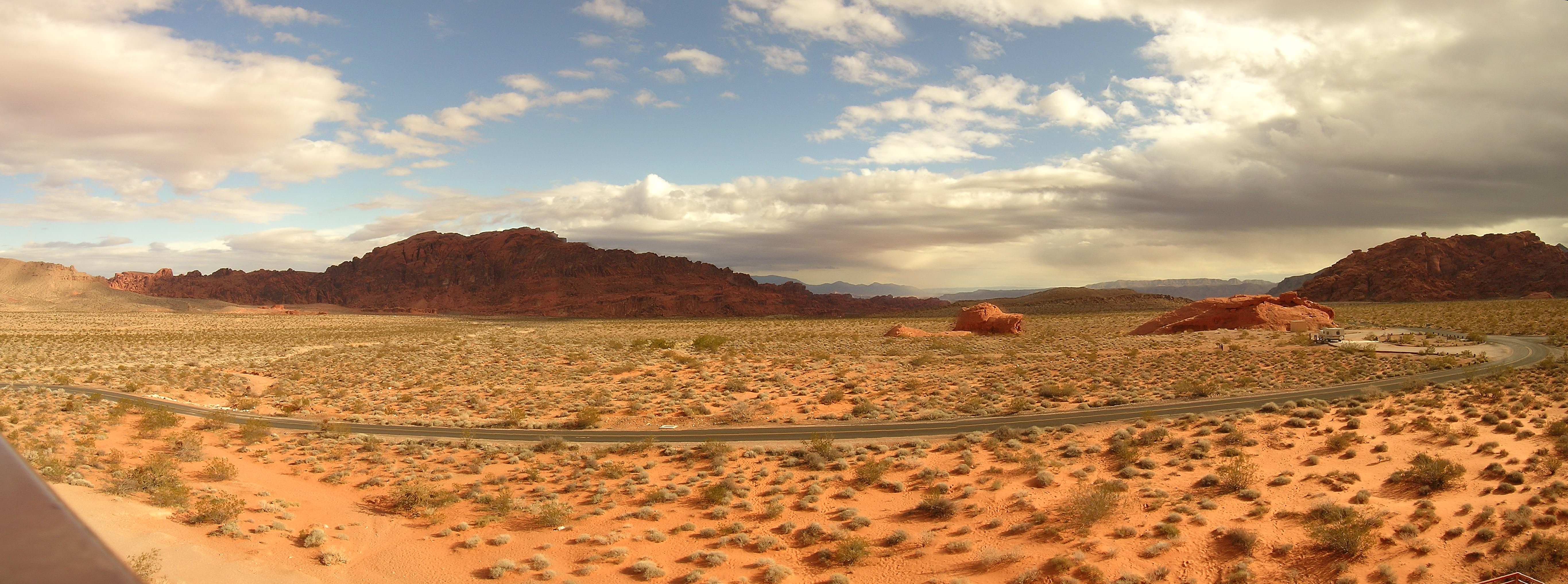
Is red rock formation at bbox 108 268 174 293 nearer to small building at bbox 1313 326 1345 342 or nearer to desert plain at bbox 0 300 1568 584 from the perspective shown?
desert plain at bbox 0 300 1568 584

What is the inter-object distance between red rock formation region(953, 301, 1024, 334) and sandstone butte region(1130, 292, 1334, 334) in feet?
31.7

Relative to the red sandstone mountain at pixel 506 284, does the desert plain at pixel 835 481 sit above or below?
below

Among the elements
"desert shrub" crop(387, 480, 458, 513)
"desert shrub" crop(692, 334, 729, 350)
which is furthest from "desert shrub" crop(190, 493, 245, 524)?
"desert shrub" crop(692, 334, 729, 350)

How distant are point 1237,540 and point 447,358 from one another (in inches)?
1864

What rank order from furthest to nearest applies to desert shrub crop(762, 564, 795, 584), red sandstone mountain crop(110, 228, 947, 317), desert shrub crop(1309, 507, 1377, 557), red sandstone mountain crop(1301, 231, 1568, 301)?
red sandstone mountain crop(110, 228, 947, 317) < red sandstone mountain crop(1301, 231, 1568, 301) < desert shrub crop(762, 564, 795, 584) < desert shrub crop(1309, 507, 1377, 557)

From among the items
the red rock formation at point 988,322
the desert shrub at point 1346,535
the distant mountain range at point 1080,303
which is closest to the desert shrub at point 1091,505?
the desert shrub at point 1346,535

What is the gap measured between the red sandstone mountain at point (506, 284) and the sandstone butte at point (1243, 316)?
3553 inches

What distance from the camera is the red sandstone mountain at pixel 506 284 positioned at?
15112cm

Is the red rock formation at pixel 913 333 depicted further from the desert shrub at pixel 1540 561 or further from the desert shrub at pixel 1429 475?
the desert shrub at pixel 1540 561

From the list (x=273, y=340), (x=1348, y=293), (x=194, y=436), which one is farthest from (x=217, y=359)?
(x=1348, y=293)

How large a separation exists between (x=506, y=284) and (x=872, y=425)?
154m

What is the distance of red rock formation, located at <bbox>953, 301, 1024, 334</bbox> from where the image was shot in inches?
2534

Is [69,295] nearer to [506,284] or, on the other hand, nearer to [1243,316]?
[506,284]

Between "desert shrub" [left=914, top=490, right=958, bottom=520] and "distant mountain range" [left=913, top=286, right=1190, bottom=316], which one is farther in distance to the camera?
"distant mountain range" [left=913, top=286, right=1190, bottom=316]
